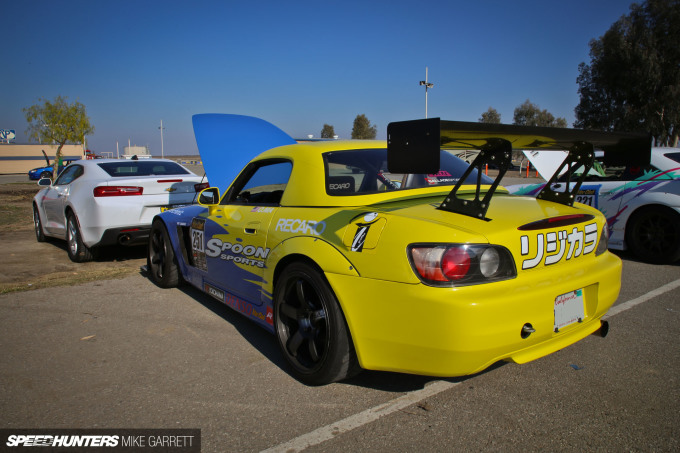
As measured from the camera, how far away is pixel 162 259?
488 cm

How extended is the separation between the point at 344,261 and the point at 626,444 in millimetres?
1524

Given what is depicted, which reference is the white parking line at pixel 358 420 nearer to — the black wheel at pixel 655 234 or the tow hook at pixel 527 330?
the tow hook at pixel 527 330

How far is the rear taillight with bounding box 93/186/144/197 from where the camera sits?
571 cm

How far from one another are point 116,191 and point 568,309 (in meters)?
5.30

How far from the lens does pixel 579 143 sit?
294cm

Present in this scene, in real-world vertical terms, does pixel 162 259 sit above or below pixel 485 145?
below

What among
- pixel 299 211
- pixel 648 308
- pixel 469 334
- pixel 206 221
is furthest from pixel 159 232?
pixel 648 308

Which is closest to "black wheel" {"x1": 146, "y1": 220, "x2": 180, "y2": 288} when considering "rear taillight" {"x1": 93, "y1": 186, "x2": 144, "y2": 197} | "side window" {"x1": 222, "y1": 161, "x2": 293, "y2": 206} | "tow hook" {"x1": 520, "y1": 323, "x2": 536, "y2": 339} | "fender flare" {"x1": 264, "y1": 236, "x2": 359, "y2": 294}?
"rear taillight" {"x1": 93, "y1": 186, "x2": 144, "y2": 197}

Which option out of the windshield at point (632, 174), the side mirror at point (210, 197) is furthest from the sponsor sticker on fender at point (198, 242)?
the windshield at point (632, 174)

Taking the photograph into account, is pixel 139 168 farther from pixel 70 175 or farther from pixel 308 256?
pixel 308 256

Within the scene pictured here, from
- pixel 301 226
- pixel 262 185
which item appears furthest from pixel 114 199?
pixel 301 226

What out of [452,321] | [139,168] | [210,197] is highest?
[139,168]

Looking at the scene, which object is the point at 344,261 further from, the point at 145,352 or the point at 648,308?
the point at 648,308

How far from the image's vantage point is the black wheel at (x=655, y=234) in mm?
5527
